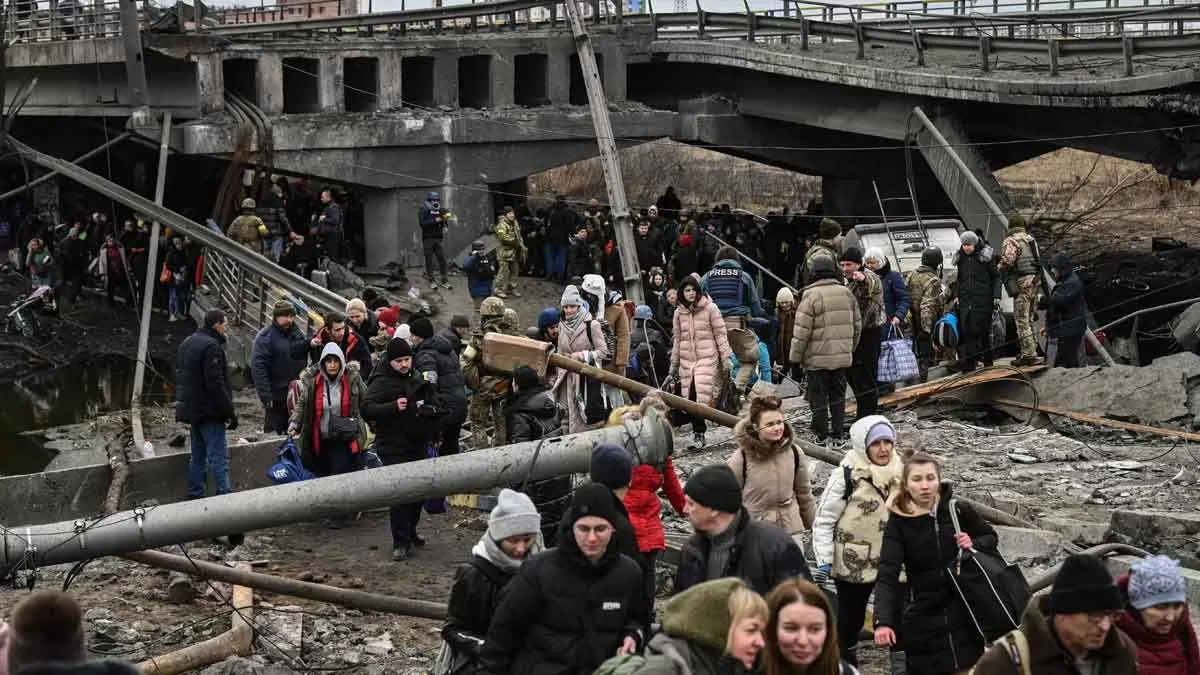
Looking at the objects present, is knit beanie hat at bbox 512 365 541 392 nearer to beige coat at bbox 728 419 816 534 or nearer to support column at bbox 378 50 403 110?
Answer: beige coat at bbox 728 419 816 534

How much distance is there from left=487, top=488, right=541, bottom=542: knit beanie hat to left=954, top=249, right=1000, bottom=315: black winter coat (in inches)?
445

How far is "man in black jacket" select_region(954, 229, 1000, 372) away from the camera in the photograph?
17922 millimetres

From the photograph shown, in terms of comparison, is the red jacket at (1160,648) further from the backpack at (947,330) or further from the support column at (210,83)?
the support column at (210,83)

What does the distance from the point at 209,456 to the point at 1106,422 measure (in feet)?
26.2

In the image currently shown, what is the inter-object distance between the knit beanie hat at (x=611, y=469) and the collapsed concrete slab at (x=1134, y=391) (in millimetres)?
9887

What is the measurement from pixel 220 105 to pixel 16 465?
11.4 metres

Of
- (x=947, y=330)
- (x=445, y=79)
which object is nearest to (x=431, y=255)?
(x=445, y=79)

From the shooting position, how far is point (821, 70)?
32.5 m

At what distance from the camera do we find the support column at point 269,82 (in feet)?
104

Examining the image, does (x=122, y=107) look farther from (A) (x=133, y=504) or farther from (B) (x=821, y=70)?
(A) (x=133, y=504)

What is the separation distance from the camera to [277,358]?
613 inches

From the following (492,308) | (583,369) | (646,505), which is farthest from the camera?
(492,308)

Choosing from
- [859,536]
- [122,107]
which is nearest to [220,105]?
[122,107]

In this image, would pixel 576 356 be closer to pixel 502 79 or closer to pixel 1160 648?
pixel 1160 648
